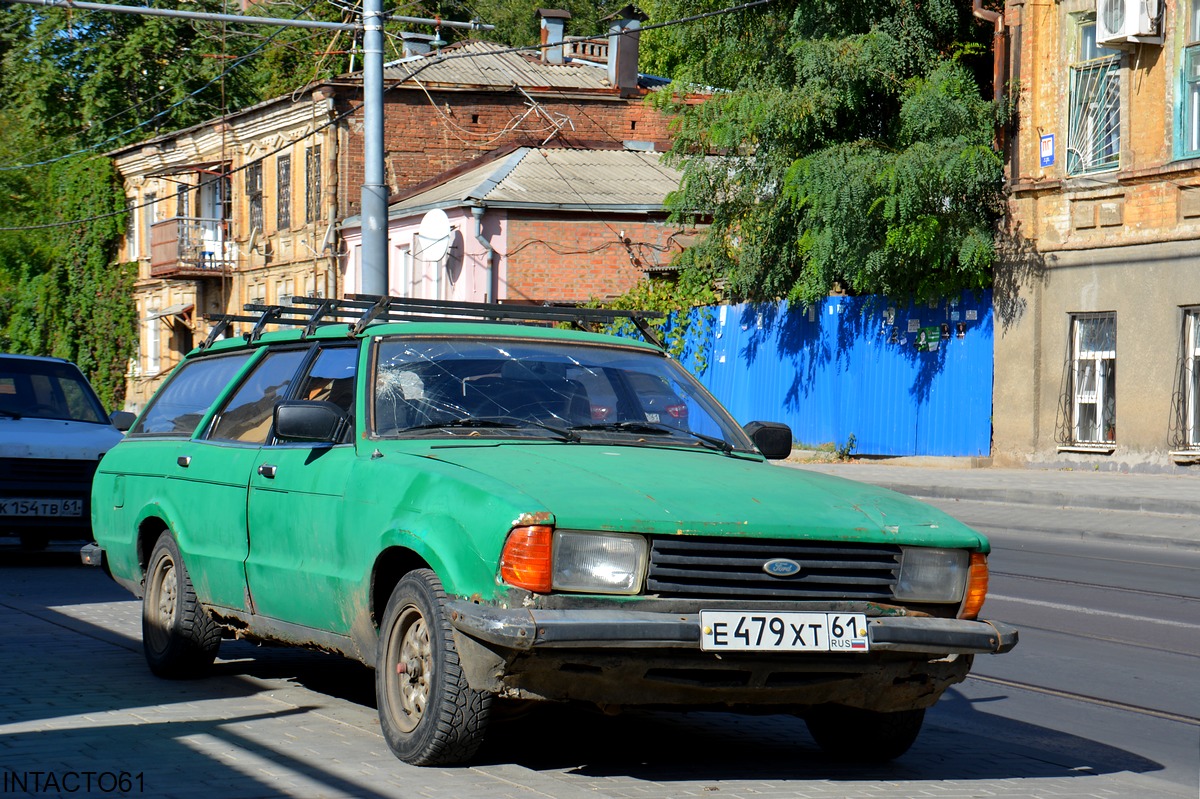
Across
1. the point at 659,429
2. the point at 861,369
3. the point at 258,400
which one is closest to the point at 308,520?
the point at 258,400

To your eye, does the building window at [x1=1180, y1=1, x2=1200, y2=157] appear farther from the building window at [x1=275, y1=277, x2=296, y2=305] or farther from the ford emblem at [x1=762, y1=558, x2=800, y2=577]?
the building window at [x1=275, y1=277, x2=296, y2=305]

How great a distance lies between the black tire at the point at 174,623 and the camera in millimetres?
7414

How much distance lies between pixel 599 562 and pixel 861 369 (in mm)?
23403

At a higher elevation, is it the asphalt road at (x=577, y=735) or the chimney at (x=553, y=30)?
the chimney at (x=553, y=30)

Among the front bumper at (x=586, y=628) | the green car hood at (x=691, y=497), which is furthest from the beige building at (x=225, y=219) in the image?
the front bumper at (x=586, y=628)

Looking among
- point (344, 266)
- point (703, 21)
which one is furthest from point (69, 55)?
point (703, 21)

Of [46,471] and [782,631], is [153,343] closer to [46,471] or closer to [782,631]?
[46,471]

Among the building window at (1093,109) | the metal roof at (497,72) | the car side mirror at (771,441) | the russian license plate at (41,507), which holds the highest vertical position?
the metal roof at (497,72)

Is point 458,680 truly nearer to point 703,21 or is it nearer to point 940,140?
point 940,140

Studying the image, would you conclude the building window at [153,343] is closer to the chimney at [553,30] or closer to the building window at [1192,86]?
the chimney at [553,30]

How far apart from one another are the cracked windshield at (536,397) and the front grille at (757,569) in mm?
1055

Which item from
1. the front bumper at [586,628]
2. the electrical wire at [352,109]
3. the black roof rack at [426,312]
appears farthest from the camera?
the electrical wire at [352,109]

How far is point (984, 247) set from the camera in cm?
2469

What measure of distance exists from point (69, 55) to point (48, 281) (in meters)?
9.81
